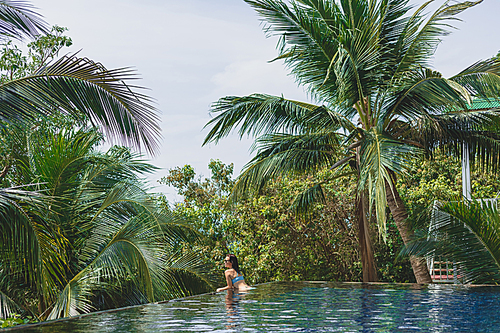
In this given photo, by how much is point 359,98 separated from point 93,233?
5358mm

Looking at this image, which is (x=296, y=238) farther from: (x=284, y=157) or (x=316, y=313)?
(x=316, y=313)

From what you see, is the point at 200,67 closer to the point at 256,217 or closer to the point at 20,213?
the point at 256,217

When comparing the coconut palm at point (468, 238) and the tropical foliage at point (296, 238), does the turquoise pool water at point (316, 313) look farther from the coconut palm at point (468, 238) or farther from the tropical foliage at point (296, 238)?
the tropical foliage at point (296, 238)

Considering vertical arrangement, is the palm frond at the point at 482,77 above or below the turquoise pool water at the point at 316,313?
above

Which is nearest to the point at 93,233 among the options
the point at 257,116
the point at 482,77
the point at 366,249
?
the point at 257,116

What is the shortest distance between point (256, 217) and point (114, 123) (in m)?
8.51

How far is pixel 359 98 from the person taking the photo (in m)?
9.74

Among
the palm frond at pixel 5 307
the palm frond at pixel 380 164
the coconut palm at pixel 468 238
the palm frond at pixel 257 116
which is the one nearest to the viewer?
the palm frond at pixel 5 307

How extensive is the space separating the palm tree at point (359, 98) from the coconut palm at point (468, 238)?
60.8 inches

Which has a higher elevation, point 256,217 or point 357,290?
point 256,217

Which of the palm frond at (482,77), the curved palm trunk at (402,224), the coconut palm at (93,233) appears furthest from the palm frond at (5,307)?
the palm frond at (482,77)

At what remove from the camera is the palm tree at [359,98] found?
9547mm

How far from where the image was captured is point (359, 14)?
995 cm

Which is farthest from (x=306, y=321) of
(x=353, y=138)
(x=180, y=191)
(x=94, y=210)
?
(x=180, y=191)
